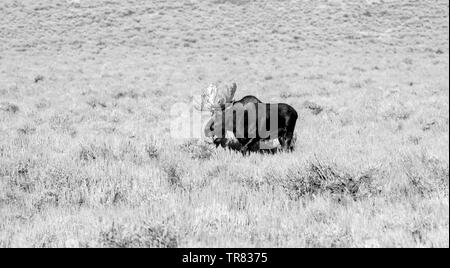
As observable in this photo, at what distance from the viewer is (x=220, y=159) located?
621cm

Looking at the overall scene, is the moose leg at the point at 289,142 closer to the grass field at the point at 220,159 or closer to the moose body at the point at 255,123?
the moose body at the point at 255,123

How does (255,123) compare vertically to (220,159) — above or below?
above

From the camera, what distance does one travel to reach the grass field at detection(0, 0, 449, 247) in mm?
3305

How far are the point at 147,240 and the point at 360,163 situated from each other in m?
2.93

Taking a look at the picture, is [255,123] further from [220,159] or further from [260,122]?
[220,159]

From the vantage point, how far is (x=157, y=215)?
365 cm

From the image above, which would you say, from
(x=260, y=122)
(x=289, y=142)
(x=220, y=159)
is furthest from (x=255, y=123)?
(x=220, y=159)

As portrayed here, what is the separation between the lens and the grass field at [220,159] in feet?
10.8

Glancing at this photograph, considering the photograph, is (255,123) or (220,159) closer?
(220,159)

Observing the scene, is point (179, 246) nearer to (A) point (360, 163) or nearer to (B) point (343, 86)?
(A) point (360, 163)

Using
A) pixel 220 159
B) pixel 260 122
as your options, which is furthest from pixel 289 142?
pixel 220 159

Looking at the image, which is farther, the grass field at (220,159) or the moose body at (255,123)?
the moose body at (255,123)

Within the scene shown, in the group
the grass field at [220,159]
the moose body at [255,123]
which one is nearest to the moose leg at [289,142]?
the moose body at [255,123]
